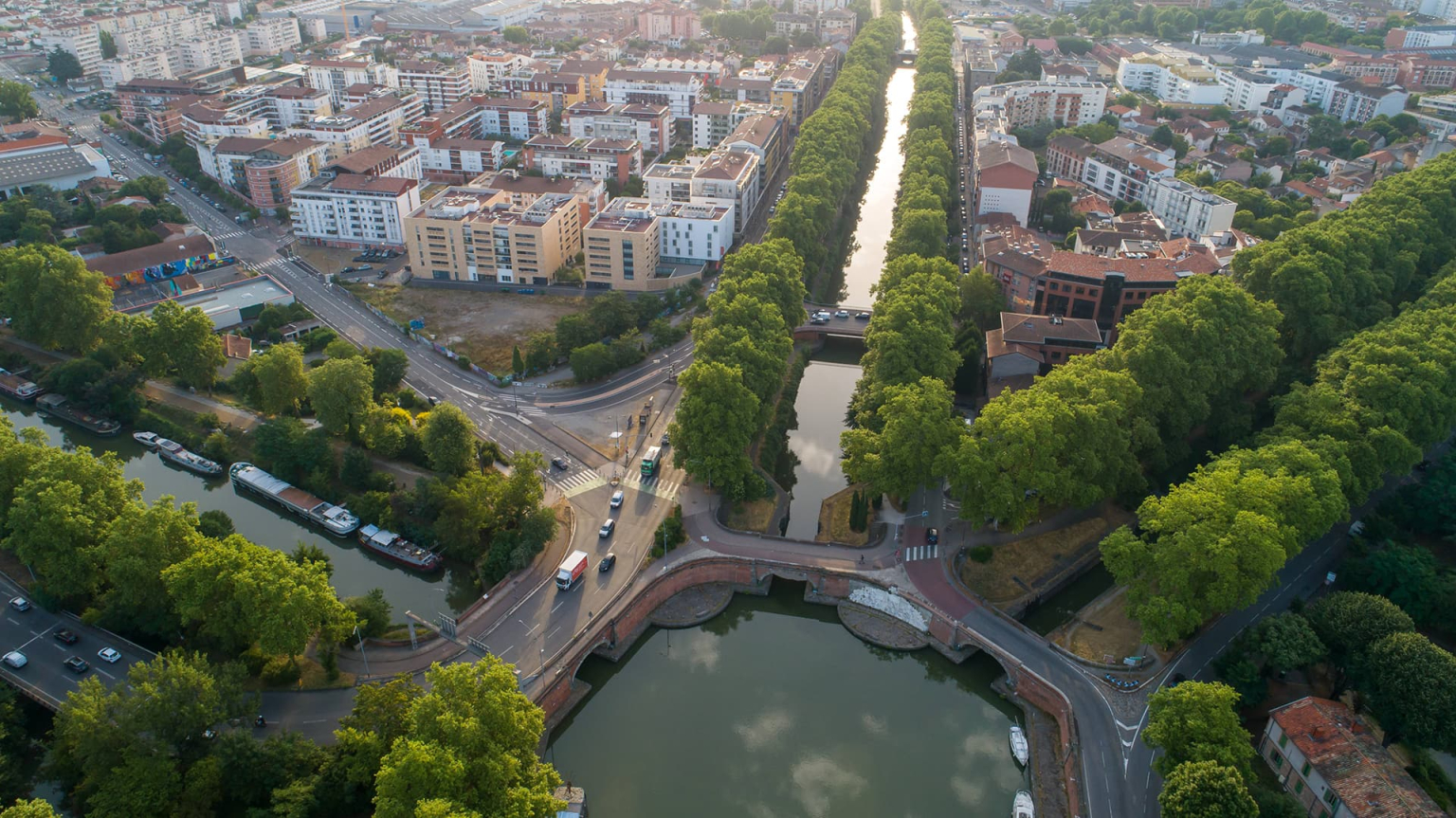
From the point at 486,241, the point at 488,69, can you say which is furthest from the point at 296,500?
the point at 488,69

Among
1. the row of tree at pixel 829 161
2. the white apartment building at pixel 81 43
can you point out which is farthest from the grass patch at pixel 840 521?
the white apartment building at pixel 81 43

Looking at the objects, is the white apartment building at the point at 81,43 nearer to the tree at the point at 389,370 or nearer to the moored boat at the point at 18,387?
the moored boat at the point at 18,387

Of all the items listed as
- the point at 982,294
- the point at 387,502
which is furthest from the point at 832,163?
the point at 387,502

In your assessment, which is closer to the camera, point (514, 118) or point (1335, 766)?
point (1335, 766)

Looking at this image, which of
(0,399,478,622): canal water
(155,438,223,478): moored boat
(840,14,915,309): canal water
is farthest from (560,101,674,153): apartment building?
(155,438,223,478): moored boat

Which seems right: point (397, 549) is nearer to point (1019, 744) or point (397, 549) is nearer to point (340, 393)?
point (340, 393)

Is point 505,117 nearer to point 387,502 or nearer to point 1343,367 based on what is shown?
point 387,502
